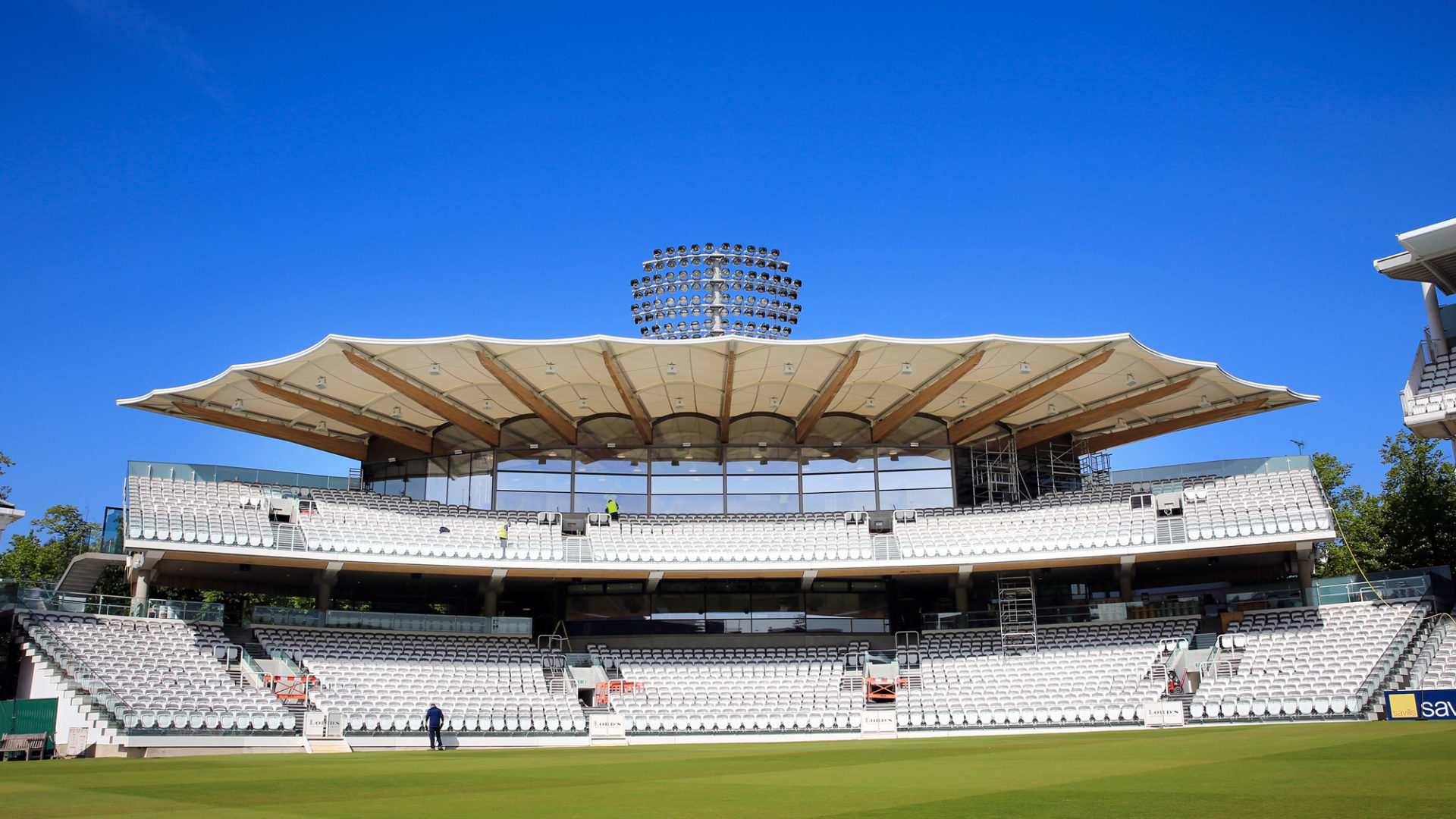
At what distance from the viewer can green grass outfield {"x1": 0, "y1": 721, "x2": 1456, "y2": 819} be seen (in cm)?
901

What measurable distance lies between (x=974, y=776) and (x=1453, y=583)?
1114 inches

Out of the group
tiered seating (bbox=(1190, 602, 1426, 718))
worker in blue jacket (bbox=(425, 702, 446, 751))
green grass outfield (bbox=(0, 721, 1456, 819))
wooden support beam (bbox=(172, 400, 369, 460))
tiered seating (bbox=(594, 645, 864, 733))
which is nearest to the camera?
green grass outfield (bbox=(0, 721, 1456, 819))

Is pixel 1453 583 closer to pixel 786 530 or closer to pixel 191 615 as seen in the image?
pixel 786 530

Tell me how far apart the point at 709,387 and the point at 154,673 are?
18554 mm

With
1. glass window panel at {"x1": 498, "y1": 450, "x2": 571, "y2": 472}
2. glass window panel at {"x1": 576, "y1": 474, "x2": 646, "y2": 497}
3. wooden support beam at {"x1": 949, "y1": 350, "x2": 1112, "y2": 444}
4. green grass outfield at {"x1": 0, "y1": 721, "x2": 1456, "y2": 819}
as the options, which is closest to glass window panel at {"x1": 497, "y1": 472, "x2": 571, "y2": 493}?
glass window panel at {"x1": 498, "y1": 450, "x2": 571, "y2": 472}

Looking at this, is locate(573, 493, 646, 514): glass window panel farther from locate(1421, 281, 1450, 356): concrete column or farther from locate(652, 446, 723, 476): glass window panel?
locate(1421, 281, 1450, 356): concrete column

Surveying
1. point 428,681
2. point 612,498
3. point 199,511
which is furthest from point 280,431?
point 428,681

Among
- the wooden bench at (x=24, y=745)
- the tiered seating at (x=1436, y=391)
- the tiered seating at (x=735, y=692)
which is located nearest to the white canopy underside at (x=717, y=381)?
the tiered seating at (x=1436, y=391)

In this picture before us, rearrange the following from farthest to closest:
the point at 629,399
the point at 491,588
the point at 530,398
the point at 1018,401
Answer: the point at 1018,401 < the point at 491,588 < the point at 629,399 < the point at 530,398

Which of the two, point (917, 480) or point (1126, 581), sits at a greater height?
point (917, 480)

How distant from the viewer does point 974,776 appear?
12.5m

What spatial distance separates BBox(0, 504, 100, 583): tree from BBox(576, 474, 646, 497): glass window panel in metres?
23.3

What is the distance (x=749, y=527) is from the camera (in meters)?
37.8

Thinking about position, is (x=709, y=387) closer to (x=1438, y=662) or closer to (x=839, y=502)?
(x=839, y=502)
